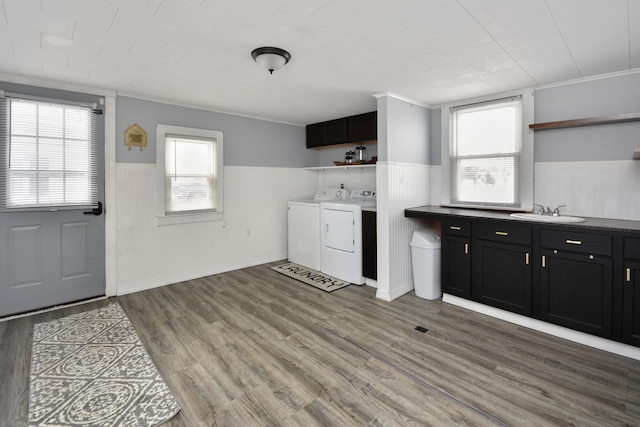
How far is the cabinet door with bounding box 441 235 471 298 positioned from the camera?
10.7 ft

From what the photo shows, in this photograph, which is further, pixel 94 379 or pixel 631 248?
pixel 631 248

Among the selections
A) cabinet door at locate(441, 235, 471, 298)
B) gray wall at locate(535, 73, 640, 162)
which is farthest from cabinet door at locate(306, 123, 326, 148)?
gray wall at locate(535, 73, 640, 162)

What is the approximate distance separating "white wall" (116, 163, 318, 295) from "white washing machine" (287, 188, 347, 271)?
0.28 meters

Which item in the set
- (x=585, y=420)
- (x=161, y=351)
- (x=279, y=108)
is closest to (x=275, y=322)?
(x=161, y=351)

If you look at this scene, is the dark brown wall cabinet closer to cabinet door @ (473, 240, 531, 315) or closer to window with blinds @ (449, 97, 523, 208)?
window with blinds @ (449, 97, 523, 208)

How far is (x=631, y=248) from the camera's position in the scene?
233 centimetres

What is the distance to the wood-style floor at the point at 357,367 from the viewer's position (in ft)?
5.97

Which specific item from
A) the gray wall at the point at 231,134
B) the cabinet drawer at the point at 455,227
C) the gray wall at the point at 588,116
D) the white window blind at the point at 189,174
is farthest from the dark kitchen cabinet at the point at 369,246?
the white window blind at the point at 189,174

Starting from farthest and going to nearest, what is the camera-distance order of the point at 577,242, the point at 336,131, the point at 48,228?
1. the point at 336,131
2. the point at 48,228
3. the point at 577,242

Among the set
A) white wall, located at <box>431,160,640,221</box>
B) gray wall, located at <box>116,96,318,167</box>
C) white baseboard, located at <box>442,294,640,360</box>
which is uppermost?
gray wall, located at <box>116,96,318,167</box>

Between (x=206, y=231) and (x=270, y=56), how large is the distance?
2.80 metres

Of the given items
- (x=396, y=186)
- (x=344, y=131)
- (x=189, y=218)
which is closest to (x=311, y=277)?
(x=396, y=186)

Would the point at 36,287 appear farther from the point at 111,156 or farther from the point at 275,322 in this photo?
A: the point at 275,322

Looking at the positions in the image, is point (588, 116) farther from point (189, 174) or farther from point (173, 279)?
point (173, 279)
